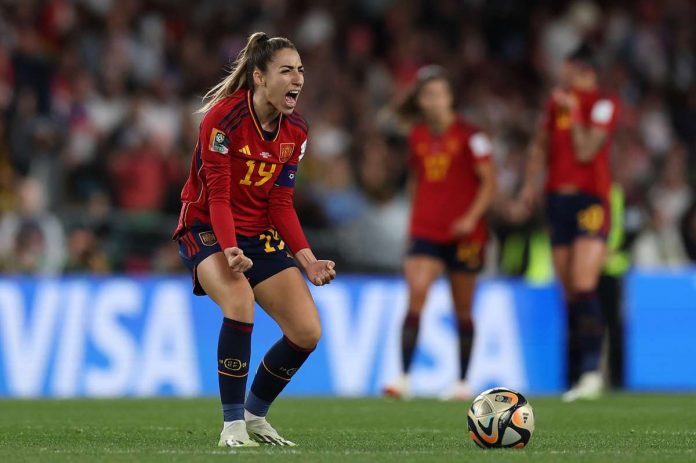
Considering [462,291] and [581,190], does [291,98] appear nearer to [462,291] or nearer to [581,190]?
[462,291]

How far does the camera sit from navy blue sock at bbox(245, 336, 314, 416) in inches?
284

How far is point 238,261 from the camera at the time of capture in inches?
262

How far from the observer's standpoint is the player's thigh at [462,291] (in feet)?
36.1

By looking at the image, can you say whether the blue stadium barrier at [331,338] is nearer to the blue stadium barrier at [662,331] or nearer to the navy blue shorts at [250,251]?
the blue stadium barrier at [662,331]

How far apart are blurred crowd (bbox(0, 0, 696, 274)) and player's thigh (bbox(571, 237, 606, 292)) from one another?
11.2ft

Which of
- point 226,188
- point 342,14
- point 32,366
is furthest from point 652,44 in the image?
point 226,188

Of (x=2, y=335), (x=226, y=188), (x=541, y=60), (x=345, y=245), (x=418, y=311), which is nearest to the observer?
(x=226, y=188)

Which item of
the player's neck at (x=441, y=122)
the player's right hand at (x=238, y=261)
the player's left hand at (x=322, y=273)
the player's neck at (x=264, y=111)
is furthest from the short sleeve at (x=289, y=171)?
the player's neck at (x=441, y=122)

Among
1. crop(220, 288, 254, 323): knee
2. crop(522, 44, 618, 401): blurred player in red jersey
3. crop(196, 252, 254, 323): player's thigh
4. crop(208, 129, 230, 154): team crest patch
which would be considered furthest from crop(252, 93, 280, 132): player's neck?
crop(522, 44, 618, 401): blurred player in red jersey

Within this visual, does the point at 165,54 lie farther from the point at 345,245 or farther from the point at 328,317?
the point at 328,317

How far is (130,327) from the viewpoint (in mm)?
12375

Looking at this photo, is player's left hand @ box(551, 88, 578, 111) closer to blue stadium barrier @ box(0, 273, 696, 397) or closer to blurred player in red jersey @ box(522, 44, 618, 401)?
blurred player in red jersey @ box(522, 44, 618, 401)

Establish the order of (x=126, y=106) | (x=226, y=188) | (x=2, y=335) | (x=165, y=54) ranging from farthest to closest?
1. (x=165, y=54)
2. (x=126, y=106)
3. (x=2, y=335)
4. (x=226, y=188)

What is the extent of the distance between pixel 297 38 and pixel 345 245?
5087 mm
